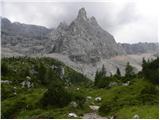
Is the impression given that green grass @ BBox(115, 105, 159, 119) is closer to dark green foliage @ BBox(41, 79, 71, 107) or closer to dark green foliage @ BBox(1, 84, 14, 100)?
dark green foliage @ BBox(41, 79, 71, 107)

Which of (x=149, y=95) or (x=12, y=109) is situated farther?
(x=12, y=109)

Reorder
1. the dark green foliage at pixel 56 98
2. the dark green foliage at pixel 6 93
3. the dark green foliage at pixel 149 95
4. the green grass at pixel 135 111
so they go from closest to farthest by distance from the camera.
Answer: the green grass at pixel 135 111 < the dark green foliage at pixel 149 95 < the dark green foliage at pixel 56 98 < the dark green foliage at pixel 6 93

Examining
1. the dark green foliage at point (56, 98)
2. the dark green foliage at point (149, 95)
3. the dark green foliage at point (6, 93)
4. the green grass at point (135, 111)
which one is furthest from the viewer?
the dark green foliage at point (6, 93)

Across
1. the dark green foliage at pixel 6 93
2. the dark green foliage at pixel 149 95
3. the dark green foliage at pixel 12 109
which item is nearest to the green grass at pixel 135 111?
the dark green foliage at pixel 149 95

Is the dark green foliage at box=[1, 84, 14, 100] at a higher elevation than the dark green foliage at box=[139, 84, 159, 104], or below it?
below

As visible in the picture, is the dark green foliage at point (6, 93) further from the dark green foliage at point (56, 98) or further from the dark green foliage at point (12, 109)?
the dark green foliage at point (56, 98)

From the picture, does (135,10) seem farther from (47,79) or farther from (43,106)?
(47,79)

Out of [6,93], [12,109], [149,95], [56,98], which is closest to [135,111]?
[149,95]

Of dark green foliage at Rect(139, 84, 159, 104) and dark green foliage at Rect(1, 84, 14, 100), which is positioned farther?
dark green foliage at Rect(1, 84, 14, 100)

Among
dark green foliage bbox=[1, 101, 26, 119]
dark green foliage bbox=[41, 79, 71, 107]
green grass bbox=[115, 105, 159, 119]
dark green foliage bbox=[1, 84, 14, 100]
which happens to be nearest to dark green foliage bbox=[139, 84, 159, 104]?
green grass bbox=[115, 105, 159, 119]

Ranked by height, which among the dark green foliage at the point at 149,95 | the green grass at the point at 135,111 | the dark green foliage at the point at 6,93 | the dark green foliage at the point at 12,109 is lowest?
the dark green foliage at the point at 6,93

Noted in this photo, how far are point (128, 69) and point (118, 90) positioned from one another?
72076mm

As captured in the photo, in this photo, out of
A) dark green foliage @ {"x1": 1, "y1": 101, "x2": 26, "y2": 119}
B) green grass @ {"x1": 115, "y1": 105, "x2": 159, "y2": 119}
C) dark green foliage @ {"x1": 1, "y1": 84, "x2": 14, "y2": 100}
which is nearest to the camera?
green grass @ {"x1": 115, "y1": 105, "x2": 159, "y2": 119}

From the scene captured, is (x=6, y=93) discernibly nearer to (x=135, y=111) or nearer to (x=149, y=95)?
Result: (x=149, y=95)
